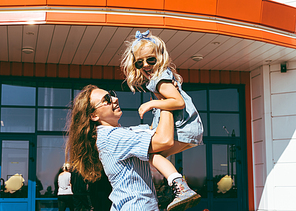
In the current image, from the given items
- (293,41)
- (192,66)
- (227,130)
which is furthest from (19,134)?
(293,41)

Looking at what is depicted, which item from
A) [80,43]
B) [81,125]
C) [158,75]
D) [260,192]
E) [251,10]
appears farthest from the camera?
[260,192]

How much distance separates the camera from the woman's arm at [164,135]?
190cm

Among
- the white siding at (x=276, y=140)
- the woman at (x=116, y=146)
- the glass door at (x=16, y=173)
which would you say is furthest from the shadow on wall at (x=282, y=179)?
the woman at (x=116, y=146)

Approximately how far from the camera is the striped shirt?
1956 mm

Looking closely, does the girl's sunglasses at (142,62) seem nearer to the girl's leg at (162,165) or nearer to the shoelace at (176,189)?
the girl's leg at (162,165)

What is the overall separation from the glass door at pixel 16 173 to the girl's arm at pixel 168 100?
330 inches

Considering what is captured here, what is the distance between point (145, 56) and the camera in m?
2.05

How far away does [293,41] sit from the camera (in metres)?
8.22

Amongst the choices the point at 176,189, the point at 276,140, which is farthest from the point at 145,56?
the point at 276,140

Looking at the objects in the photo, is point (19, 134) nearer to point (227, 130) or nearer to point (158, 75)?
point (227, 130)

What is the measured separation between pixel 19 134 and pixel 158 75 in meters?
8.49

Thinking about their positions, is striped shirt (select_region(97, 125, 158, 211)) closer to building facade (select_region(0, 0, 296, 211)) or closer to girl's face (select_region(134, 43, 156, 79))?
girl's face (select_region(134, 43, 156, 79))

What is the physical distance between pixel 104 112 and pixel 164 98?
39 centimetres

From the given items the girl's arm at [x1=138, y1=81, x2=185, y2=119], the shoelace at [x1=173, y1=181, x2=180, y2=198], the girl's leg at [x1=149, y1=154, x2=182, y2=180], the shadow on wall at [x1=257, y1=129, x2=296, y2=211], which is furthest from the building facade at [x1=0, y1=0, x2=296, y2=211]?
the shoelace at [x1=173, y1=181, x2=180, y2=198]
